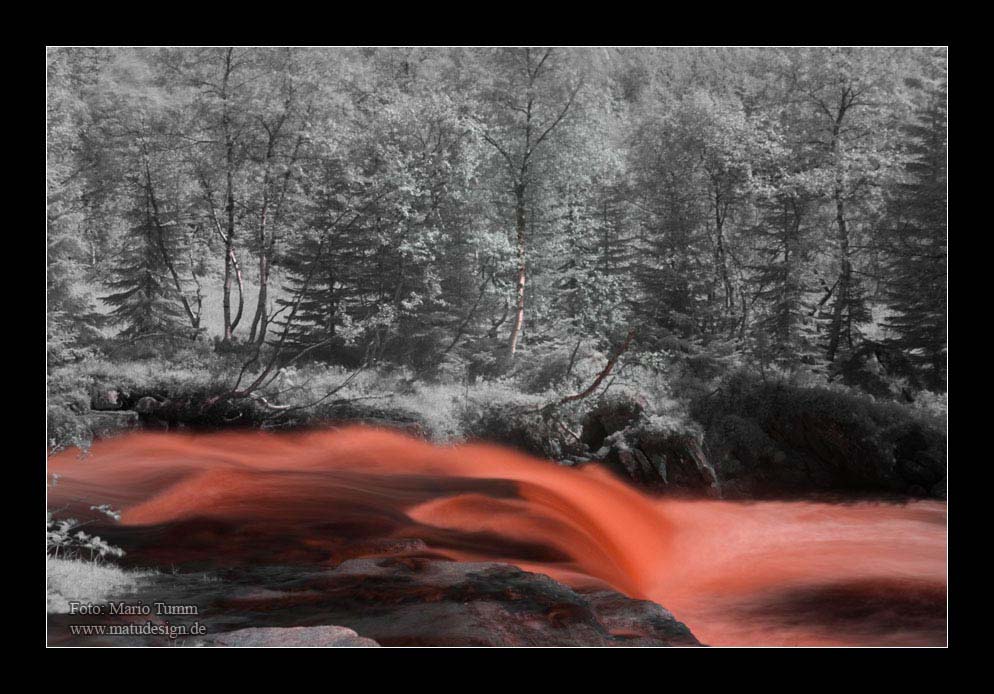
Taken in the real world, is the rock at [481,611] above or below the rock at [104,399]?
below

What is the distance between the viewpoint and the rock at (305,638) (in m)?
4.76

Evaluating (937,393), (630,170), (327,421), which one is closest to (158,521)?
(327,421)

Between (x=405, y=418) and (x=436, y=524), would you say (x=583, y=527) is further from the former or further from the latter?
(x=405, y=418)

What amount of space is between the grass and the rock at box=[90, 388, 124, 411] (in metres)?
0.96

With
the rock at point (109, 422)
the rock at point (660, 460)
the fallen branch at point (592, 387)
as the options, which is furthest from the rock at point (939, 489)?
the rock at point (109, 422)

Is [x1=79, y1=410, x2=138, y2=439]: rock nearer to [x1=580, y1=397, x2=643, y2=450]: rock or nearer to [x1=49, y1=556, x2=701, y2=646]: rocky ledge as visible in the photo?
[x1=49, y1=556, x2=701, y2=646]: rocky ledge

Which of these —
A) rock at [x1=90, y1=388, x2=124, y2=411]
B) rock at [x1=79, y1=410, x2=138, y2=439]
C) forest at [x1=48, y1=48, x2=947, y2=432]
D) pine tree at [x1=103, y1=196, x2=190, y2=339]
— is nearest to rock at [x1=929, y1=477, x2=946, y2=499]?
forest at [x1=48, y1=48, x2=947, y2=432]

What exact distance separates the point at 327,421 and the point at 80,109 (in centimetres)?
258

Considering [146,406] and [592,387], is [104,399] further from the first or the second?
[592,387]

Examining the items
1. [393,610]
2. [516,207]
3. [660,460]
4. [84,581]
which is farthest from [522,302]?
[84,581]

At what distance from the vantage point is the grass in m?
4.91

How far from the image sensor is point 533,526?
516cm

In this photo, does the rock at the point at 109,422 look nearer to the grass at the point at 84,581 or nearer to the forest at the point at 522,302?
the forest at the point at 522,302

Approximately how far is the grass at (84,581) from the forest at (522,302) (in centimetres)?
42
